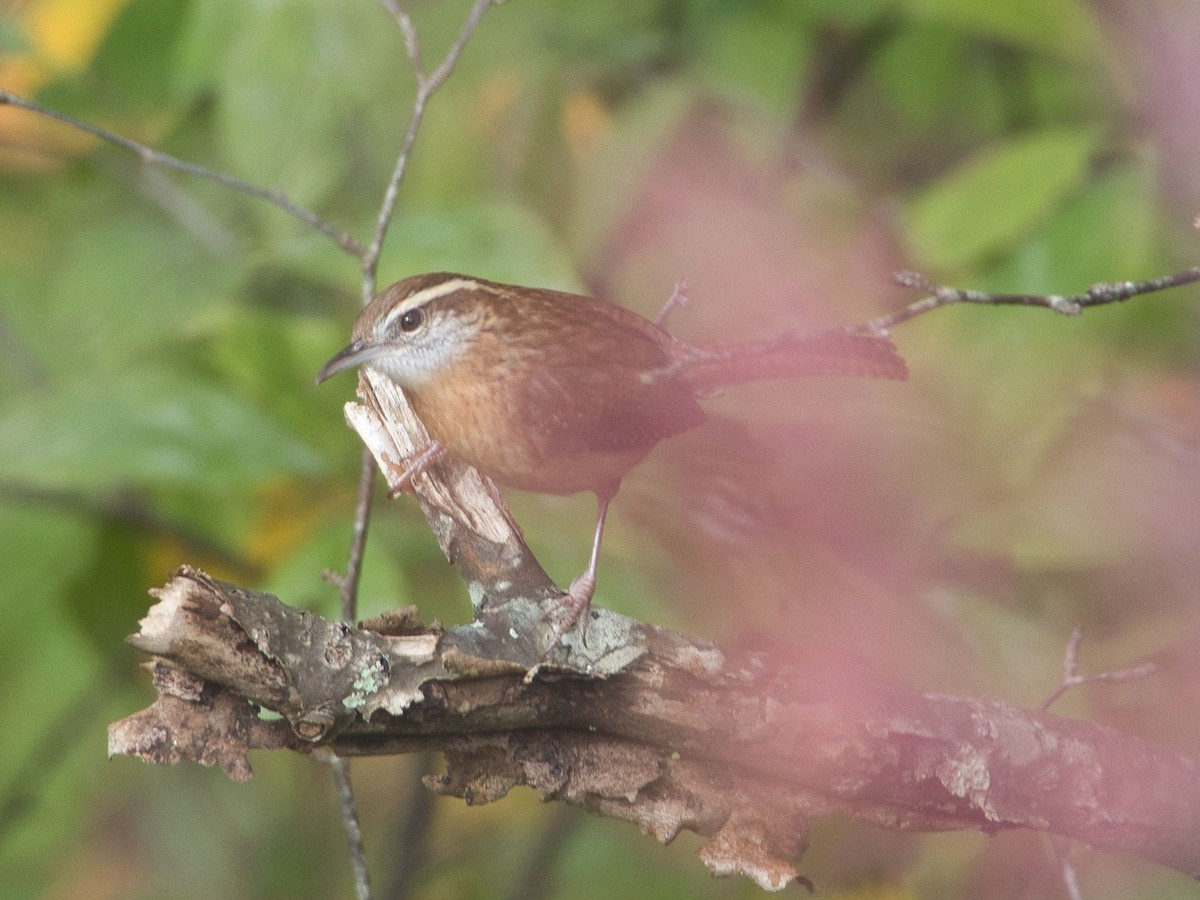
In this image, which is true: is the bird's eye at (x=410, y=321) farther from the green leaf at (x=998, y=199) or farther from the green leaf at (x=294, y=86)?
the green leaf at (x=998, y=199)

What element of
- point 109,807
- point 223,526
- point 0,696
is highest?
point 223,526

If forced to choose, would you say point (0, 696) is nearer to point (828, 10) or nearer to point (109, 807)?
point (109, 807)

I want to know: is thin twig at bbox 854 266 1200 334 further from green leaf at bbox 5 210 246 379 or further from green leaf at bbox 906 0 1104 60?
green leaf at bbox 906 0 1104 60

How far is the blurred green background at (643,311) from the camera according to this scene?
97.4 inches

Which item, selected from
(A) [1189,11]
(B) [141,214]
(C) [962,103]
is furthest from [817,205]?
(B) [141,214]

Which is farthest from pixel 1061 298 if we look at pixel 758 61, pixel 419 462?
pixel 758 61

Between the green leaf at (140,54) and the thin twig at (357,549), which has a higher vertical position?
the green leaf at (140,54)

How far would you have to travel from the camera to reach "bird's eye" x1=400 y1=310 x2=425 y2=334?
220 cm

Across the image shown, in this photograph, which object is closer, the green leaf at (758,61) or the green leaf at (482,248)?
the green leaf at (482,248)

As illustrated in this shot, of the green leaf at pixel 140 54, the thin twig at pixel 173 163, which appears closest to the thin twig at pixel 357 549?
the thin twig at pixel 173 163

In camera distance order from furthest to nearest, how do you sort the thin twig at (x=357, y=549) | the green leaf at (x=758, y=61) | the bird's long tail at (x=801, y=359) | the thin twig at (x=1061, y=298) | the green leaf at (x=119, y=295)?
the green leaf at (x=758, y=61)
the green leaf at (x=119, y=295)
the thin twig at (x=357, y=549)
the bird's long tail at (x=801, y=359)
the thin twig at (x=1061, y=298)

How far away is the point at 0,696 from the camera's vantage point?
3.60m

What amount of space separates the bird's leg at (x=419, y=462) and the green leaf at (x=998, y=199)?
1.49 m

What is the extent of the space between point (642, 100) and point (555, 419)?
2052mm
